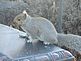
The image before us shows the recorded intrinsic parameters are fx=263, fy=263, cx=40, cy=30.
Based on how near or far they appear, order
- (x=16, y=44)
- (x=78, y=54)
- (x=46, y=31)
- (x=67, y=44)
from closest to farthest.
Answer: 1. (x=16, y=44)
2. (x=46, y=31)
3. (x=78, y=54)
4. (x=67, y=44)

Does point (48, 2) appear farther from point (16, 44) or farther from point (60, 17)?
point (16, 44)

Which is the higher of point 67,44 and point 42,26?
point 42,26

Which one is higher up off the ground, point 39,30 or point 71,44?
point 39,30

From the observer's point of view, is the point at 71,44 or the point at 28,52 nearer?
the point at 28,52

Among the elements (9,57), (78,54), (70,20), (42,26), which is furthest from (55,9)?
(9,57)

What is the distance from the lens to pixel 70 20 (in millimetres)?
4953

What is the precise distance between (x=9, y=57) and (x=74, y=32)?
3.45 m

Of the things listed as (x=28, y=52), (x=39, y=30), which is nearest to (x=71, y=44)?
(x=39, y=30)

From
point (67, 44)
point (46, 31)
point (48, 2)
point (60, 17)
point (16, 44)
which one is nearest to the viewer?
point (16, 44)

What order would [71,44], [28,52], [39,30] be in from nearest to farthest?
[28,52] → [39,30] → [71,44]

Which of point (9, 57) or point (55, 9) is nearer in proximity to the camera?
point (9, 57)

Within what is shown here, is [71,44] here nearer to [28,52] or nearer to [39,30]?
[39,30]

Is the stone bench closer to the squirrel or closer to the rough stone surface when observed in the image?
the squirrel

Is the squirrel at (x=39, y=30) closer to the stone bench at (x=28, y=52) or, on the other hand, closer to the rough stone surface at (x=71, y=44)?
the stone bench at (x=28, y=52)
